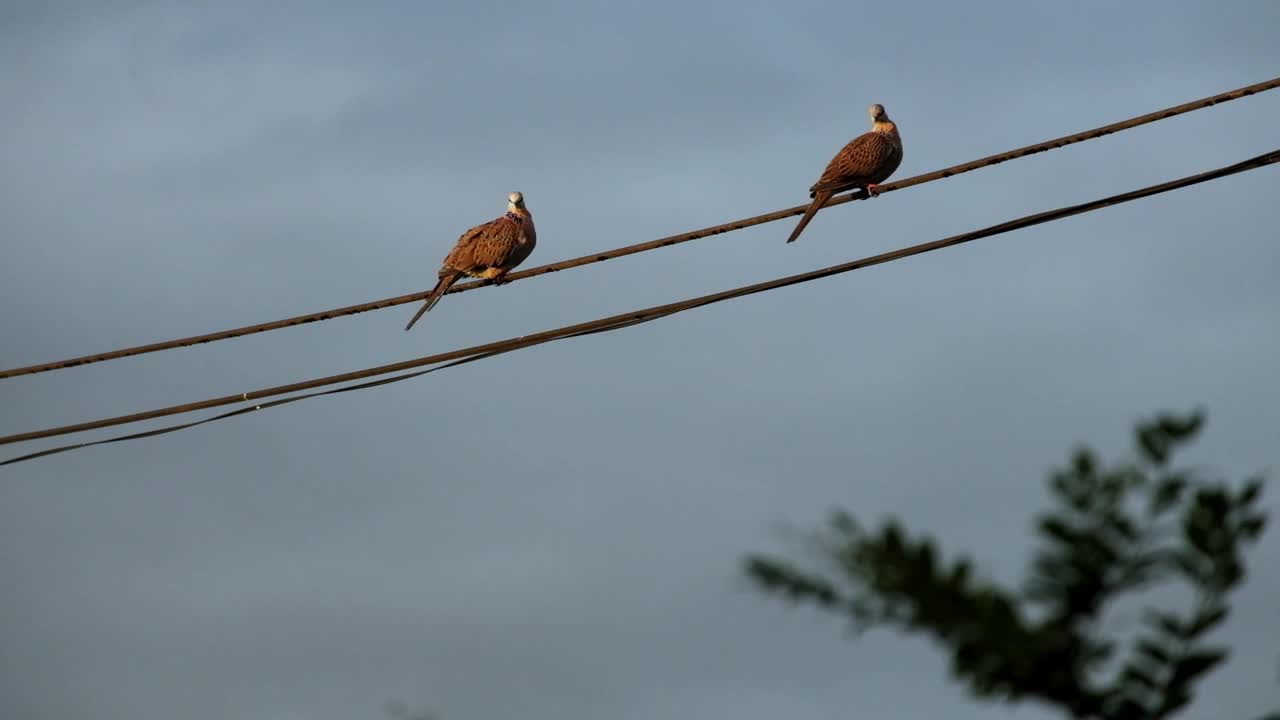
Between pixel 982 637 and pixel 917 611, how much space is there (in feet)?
0.40

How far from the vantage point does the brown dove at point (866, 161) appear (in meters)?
14.1

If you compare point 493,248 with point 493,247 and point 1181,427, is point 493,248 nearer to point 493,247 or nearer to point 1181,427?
point 493,247

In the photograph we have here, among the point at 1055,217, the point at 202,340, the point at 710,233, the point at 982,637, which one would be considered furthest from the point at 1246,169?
the point at 982,637

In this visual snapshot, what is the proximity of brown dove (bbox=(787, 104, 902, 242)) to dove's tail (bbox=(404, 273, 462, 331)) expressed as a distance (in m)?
2.96

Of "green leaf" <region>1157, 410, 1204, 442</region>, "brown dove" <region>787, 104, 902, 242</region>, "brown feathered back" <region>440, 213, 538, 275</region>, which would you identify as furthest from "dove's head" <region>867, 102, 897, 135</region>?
"green leaf" <region>1157, 410, 1204, 442</region>

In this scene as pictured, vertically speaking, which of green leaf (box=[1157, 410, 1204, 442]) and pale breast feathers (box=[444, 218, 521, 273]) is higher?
pale breast feathers (box=[444, 218, 521, 273])

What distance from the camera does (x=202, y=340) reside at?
10547 mm

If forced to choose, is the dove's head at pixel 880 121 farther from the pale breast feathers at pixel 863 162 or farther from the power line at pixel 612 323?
the power line at pixel 612 323

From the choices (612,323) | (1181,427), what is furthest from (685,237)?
(1181,427)

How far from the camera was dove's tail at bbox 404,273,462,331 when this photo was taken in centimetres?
1312

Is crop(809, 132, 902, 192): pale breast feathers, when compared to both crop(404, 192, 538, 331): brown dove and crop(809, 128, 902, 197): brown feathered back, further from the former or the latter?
crop(404, 192, 538, 331): brown dove

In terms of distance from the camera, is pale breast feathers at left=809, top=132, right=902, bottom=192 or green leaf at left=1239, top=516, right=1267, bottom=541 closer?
green leaf at left=1239, top=516, right=1267, bottom=541

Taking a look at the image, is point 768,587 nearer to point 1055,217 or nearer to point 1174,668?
point 1174,668

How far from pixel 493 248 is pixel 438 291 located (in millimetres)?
2169
